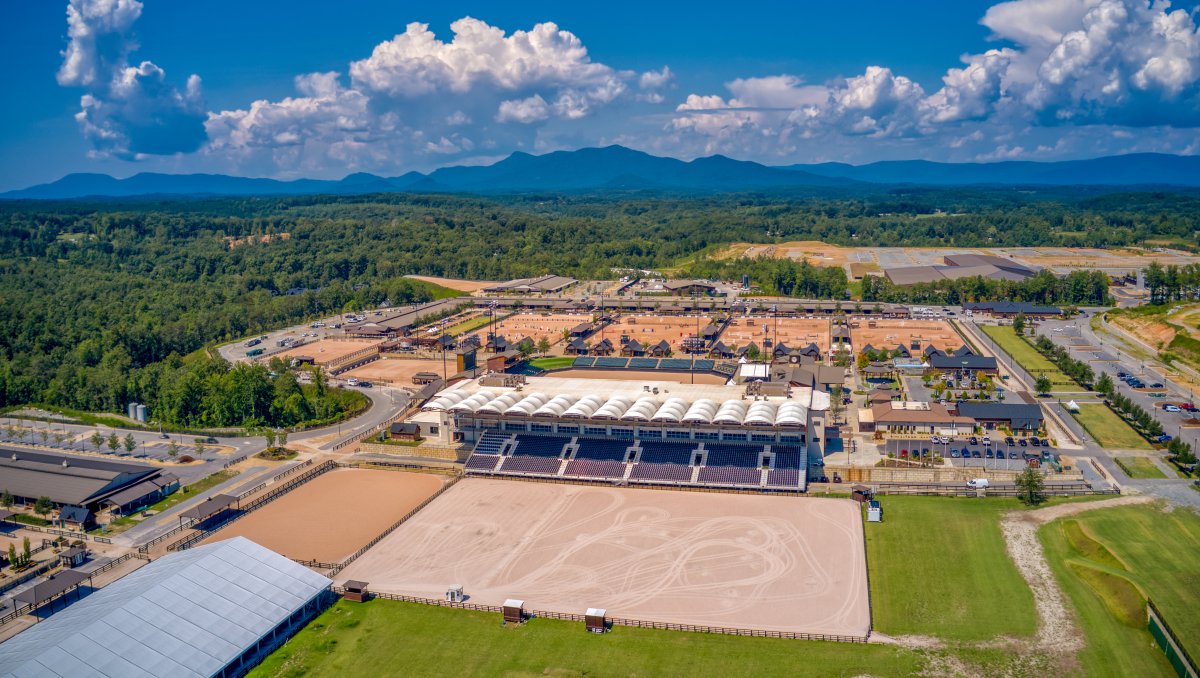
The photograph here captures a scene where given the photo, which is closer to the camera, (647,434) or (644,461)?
(644,461)

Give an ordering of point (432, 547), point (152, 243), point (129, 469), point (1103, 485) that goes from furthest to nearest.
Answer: point (152, 243)
point (129, 469)
point (1103, 485)
point (432, 547)

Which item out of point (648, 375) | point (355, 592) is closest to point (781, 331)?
point (648, 375)

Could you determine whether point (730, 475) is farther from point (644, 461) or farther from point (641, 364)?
point (641, 364)

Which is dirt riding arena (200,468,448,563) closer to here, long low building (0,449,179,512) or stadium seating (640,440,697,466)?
long low building (0,449,179,512)

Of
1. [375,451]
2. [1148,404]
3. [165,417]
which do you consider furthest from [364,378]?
[1148,404]

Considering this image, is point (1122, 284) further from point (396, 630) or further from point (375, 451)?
point (396, 630)

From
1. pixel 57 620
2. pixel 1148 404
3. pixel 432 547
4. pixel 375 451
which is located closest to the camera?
pixel 57 620

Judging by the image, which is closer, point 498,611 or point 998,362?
point 498,611
